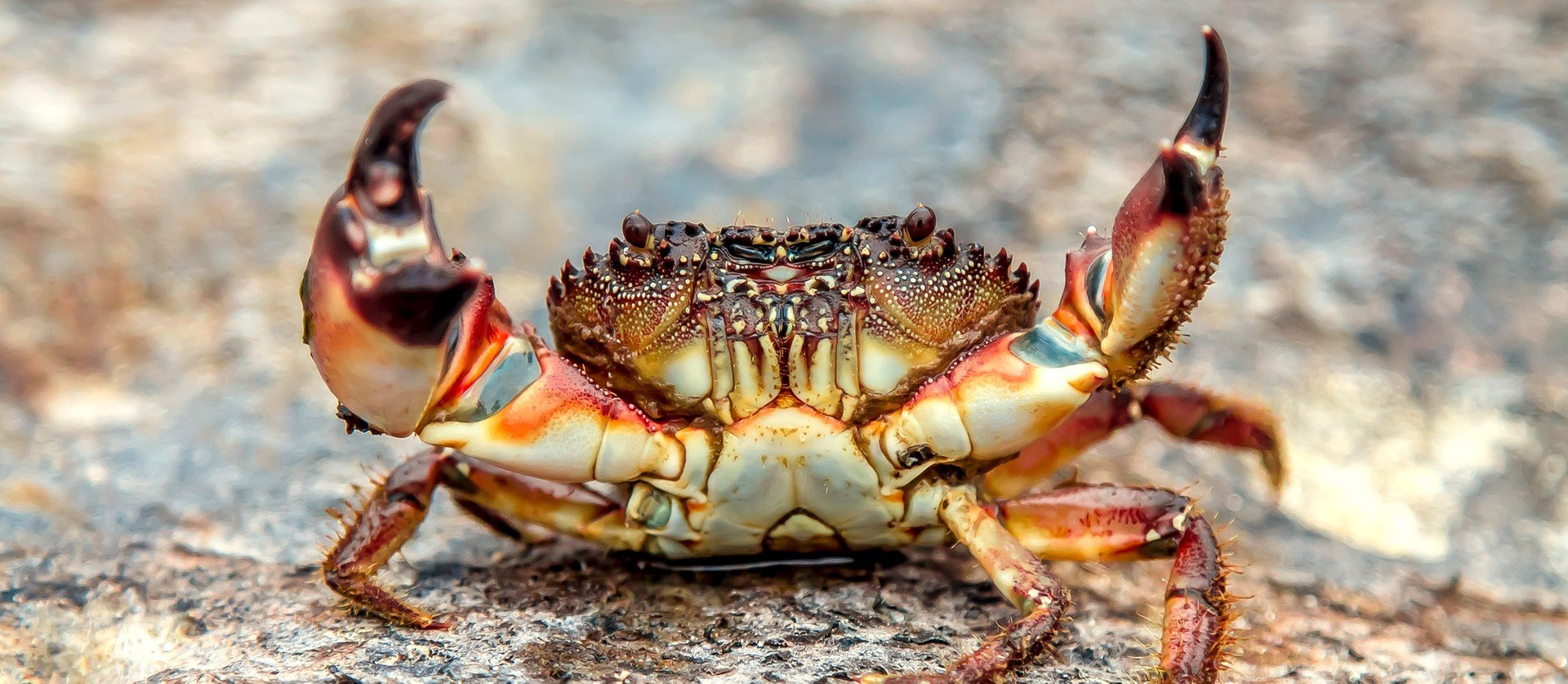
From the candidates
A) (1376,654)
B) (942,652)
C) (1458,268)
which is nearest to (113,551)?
(942,652)

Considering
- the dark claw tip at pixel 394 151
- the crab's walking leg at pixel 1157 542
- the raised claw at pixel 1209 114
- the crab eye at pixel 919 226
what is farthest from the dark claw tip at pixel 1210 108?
the dark claw tip at pixel 394 151

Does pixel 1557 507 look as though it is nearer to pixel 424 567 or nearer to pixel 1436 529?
pixel 1436 529

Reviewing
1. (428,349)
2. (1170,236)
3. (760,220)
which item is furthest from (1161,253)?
(760,220)

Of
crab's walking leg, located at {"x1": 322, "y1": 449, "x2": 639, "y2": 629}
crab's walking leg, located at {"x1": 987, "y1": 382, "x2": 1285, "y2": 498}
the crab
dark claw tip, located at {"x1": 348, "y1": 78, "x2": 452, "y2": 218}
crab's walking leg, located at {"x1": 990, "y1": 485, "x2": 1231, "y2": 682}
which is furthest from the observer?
crab's walking leg, located at {"x1": 987, "y1": 382, "x2": 1285, "y2": 498}

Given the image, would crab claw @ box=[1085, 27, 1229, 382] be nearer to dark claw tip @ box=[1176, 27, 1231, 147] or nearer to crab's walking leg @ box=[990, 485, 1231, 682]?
dark claw tip @ box=[1176, 27, 1231, 147]

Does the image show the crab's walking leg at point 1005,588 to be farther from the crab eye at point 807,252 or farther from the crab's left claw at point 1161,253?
the crab eye at point 807,252

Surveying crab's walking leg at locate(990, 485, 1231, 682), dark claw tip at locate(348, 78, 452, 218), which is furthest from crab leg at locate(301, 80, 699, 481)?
crab's walking leg at locate(990, 485, 1231, 682)
